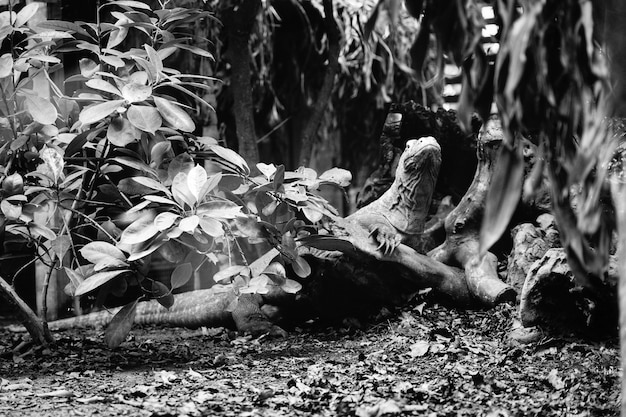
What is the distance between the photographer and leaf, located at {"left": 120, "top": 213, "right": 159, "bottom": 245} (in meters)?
2.53

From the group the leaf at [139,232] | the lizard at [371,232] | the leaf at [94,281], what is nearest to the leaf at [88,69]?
the leaf at [139,232]

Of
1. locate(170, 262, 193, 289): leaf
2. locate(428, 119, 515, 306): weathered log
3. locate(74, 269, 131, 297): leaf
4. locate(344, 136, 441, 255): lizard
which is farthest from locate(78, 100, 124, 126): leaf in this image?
locate(428, 119, 515, 306): weathered log

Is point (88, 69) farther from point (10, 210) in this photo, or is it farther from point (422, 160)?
point (422, 160)

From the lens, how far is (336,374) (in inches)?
104

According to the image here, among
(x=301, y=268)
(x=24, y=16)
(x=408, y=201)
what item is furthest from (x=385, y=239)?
(x=24, y=16)

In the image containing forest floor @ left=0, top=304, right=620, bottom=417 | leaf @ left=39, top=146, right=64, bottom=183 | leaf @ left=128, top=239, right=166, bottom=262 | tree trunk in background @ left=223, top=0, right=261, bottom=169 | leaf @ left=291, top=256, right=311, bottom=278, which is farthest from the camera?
tree trunk in background @ left=223, top=0, right=261, bottom=169

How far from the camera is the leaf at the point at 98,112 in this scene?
103 inches

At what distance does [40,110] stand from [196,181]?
0.74 m

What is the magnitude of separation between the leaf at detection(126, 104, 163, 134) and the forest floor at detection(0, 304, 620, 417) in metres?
1.04

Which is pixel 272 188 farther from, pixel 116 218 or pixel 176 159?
pixel 116 218

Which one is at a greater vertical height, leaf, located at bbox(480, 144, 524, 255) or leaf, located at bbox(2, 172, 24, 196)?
leaf, located at bbox(2, 172, 24, 196)

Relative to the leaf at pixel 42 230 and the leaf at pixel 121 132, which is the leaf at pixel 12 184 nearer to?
the leaf at pixel 42 230

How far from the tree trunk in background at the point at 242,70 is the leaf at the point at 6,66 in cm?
237

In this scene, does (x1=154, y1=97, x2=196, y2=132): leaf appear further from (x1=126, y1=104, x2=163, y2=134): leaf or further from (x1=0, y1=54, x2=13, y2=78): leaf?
(x1=0, y1=54, x2=13, y2=78): leaf
